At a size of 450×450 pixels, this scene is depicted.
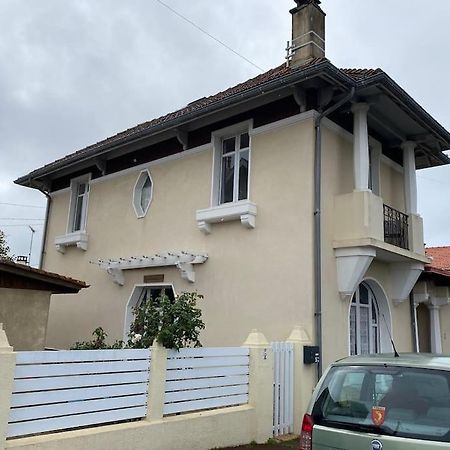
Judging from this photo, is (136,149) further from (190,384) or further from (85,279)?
(190,384)

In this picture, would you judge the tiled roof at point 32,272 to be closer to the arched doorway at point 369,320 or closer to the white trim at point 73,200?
the white trim at point 73,200

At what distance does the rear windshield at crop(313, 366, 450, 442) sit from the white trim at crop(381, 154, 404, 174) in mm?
8532

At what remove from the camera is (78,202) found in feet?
50.3

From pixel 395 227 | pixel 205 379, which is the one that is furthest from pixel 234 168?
pixel 205 379

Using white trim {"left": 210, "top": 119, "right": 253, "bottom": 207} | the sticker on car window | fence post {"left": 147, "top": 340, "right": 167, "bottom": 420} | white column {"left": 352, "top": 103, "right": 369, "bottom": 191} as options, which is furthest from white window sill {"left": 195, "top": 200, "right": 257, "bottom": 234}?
the sticker on car window

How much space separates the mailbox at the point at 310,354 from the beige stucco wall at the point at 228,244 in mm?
410

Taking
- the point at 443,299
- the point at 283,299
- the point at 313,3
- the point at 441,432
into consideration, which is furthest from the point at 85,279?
the point at 441,432

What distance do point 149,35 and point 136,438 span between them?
6733 mm

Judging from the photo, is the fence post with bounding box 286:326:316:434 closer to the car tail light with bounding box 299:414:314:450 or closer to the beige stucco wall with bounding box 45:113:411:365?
the beige stucco wall with bounding box 45:113:411:365

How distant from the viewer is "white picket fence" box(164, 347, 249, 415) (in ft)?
21.0

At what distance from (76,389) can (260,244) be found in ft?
16.8

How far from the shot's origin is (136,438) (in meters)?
5.77

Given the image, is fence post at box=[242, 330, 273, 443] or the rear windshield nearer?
the rear windshield

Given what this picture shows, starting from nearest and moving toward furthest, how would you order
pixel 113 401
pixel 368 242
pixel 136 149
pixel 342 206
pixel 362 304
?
pixel 113 401
pixel 368 242
pixel 342 206
pixel 362 304
pixel 136 149
